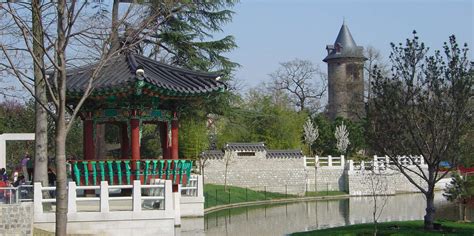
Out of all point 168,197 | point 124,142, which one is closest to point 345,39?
point 124,142

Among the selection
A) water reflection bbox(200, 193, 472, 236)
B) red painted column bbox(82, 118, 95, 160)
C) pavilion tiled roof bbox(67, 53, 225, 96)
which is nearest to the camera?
pavilion tiled roof bbox(67, 53, 225, 96)

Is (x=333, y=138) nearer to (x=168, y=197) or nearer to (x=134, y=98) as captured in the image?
(x=134, y=98)

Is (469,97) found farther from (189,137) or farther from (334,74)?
(334,74)

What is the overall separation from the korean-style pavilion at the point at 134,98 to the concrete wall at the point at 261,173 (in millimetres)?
15265

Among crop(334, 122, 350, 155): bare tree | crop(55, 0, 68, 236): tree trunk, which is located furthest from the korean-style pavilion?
crop(334, 122, 350, 155): bare tree

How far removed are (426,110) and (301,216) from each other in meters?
8.39

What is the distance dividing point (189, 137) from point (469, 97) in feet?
54.4

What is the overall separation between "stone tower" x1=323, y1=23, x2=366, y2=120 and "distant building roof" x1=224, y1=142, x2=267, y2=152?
62.8 feet

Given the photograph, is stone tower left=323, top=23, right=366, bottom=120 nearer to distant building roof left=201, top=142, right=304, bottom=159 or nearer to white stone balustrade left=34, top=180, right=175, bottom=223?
distant building roof left=201, top=142, right=304, bottom=159

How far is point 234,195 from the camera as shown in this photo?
28359 millimetres

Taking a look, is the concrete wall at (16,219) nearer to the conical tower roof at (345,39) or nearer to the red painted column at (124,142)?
the red painted column at (124,142)

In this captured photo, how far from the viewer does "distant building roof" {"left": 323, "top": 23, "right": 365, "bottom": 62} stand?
2243 inches

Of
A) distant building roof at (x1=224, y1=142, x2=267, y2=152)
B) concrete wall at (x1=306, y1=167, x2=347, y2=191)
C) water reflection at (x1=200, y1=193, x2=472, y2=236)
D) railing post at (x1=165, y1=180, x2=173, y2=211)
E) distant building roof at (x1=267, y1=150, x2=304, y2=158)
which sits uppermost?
distant building roof at (x1=224, y1=142, x2=267, y2=152)

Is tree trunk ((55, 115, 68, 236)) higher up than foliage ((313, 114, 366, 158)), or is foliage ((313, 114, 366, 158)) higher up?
foliage ((313, 114, 366, 158))
